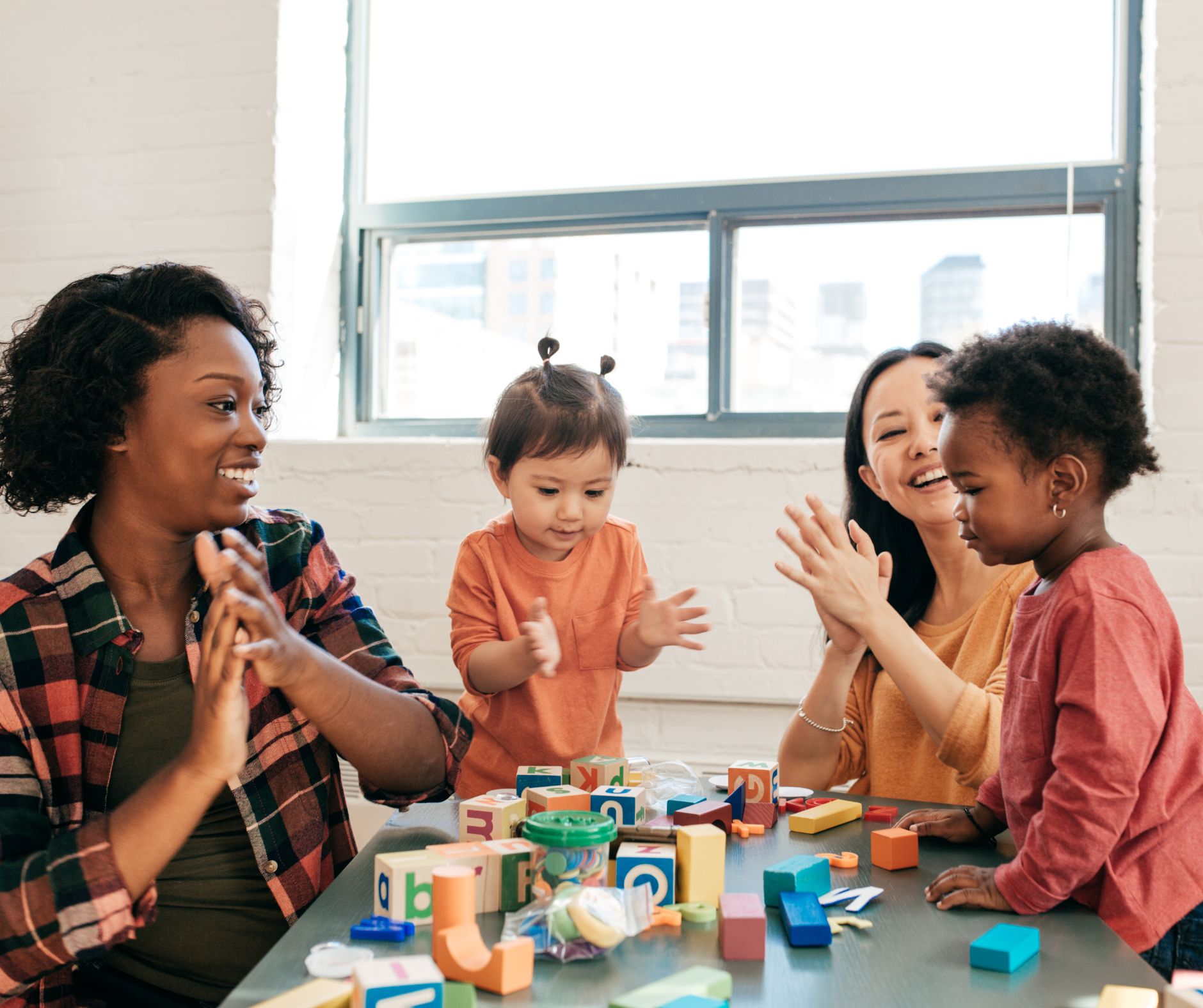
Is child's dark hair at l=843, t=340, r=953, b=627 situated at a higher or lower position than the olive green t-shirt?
higher

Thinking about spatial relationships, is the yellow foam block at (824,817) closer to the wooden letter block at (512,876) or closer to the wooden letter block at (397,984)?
the wooden letter block at (512,876)

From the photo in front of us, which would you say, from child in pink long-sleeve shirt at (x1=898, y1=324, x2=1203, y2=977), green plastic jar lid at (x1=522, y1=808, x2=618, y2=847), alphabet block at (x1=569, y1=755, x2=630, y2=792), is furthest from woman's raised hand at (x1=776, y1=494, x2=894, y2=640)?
green plastic jar lid at (x1=522, y1=808, x2=618, y2=847)

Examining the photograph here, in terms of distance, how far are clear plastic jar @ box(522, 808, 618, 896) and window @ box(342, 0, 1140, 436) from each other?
1722 millimetres

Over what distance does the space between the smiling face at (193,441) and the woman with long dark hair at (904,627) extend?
715mm

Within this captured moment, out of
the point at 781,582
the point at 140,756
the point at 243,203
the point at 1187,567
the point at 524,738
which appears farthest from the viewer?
the point at 243,203

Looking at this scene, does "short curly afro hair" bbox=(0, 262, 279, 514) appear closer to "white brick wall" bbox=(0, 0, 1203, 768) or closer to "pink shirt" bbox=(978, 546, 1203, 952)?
"pink shirt" bbox=(978, 546, 1203, 952)

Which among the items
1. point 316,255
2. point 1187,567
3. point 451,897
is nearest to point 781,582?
point 1187,567

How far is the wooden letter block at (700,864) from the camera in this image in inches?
39.0

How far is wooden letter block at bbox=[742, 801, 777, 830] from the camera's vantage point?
49.8 inches

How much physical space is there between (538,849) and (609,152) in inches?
82.0

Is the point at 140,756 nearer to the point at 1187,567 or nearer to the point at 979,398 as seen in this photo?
the point at 979,398

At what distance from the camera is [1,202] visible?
8.96 feet

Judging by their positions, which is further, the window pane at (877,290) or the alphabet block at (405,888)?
the window pane at (877,290)

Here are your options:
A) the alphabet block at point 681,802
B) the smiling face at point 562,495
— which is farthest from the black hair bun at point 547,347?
the alphabet block at point 681,802
